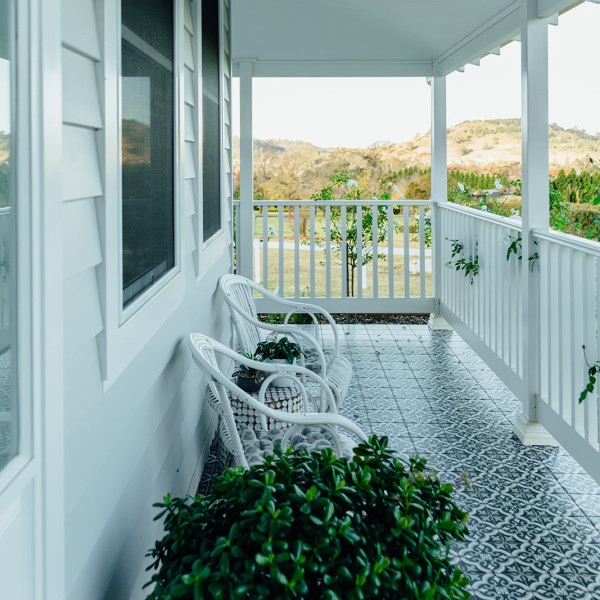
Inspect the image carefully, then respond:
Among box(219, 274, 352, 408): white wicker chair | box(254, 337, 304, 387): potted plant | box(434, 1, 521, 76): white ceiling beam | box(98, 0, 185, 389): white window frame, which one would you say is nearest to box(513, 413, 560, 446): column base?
box(219, 274, 352, 408): white wicker chair

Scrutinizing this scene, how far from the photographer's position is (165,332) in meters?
2.53

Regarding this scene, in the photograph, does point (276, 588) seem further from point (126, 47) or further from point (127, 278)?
point (126, 47)

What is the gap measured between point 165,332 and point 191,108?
1.12 meters

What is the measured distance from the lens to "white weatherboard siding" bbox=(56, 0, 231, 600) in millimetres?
1382

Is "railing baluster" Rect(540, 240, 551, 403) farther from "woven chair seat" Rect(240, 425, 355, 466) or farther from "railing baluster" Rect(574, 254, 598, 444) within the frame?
"woven chair seat" Rect(240, 425, 355, 466)

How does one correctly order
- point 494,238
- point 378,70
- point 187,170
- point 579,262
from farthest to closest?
point 378,70 < point 494,238 < point 579,262 < point 187,170

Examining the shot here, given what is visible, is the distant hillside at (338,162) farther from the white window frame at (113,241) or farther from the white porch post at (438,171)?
the white window frame at (113,241)

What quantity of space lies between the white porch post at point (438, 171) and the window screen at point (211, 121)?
120 inches

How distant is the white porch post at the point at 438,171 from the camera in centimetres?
678

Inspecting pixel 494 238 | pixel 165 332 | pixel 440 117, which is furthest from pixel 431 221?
pixel 165 332

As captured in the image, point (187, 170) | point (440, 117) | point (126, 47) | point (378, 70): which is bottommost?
point (187, 170)

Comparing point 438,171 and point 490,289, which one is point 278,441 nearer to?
point 490,289

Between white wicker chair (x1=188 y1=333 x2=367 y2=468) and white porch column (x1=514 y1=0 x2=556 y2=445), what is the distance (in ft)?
5.28

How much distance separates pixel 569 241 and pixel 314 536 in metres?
2.42
